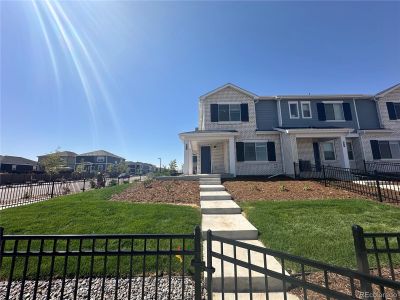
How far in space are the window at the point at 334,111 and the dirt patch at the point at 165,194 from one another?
1417 centimetres

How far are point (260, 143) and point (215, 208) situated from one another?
1083 centimetres

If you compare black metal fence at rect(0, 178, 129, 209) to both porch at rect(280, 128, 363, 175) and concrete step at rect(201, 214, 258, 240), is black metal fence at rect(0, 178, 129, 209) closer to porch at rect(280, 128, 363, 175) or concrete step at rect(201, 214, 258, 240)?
concrete step at rect(201, 214, 258, 240)

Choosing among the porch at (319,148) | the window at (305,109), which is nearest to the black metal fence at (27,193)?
the porch at (319,148)

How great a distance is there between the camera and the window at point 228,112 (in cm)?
1681

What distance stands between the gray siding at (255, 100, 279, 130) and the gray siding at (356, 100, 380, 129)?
24.9 ft

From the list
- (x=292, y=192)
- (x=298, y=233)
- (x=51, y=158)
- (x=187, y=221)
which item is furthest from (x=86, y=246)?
(x=51, y=158)

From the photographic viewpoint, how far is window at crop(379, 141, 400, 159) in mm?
16750

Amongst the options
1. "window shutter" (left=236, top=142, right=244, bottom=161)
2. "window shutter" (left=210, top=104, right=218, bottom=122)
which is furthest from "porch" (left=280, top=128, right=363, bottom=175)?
"window shutter" (left=210, top=104, right=218, bottom=122)

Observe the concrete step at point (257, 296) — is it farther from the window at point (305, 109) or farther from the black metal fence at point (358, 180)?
the window at point (305, 109)

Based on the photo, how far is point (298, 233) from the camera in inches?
196

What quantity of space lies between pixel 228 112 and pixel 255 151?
4035mm

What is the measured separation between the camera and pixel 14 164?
46250 mm

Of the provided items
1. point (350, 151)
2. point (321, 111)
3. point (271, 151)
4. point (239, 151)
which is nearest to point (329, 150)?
point (350, 151)

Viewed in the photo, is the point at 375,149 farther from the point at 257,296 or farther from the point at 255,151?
the point at 257,296
